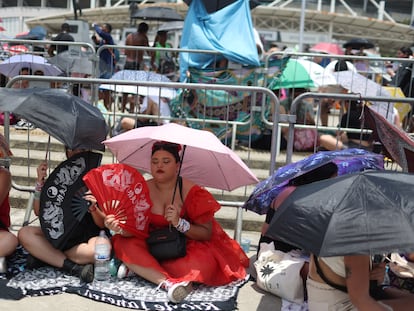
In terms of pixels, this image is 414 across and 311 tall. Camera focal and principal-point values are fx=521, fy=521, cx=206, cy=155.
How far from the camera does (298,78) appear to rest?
7.60 m

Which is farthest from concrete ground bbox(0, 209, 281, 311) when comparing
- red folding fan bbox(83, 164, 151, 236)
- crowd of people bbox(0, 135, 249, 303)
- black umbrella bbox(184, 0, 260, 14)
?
black umbrella bbox(184, 0, 260, 14)

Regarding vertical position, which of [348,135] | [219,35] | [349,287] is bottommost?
[349,287]

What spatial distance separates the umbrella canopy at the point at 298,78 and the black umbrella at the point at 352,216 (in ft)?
15.6

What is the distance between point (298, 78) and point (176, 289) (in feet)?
15.3

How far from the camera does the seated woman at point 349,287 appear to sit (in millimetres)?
2930

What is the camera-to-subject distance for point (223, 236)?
4344 mm

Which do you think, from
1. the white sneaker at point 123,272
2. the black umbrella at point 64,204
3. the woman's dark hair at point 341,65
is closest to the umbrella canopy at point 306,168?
the white sneaker at point 123,272

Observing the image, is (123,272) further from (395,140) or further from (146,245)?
(395,140)

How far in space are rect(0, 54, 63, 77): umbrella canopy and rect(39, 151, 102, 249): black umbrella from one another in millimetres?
4323

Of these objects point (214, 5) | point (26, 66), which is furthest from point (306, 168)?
point (26, 66)

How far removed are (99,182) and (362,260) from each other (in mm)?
2051

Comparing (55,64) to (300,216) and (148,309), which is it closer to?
(148,309)

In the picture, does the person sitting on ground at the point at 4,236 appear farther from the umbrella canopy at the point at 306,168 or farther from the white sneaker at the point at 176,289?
the umbrella canopy at the point at 306,168

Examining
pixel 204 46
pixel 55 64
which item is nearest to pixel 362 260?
pixel 204 46
